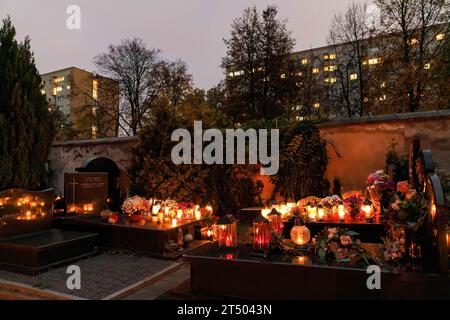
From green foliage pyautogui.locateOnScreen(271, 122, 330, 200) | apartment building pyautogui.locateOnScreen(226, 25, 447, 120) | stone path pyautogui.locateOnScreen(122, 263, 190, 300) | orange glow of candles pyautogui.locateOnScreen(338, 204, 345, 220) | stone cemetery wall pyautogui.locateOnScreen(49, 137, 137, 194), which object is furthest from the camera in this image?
apartment building pyautogui.locateOnScreen(226, 25, 447, 120)

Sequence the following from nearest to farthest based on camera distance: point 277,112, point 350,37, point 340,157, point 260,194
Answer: point 340,157 < point 260,194 < point 277,112 < point 350,37

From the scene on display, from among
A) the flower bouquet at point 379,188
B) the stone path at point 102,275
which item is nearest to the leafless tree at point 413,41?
the flower bouquet at point 379,188

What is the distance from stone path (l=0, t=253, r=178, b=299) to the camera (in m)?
5.04

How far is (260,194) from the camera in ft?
37.3

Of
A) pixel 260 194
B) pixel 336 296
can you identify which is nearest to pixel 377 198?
pixel 336 296

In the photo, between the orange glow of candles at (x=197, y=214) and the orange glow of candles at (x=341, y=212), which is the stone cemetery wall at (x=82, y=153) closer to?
the orange glow of candles at (x=197, y=214)

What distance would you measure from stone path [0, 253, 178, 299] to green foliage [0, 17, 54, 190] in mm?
2919

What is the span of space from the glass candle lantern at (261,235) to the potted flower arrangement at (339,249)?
0.69 meters

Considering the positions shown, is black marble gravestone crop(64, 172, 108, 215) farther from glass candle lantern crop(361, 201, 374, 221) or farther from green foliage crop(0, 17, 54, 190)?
glass candle lantern crop(361, 201, 374, 221)

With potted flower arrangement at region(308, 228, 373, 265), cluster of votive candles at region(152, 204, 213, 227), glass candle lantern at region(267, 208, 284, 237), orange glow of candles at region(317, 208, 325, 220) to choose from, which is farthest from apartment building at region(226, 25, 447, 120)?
potted flower arrangement at region(308, 228, 373, 265)

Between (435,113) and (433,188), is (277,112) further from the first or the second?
(433,188)

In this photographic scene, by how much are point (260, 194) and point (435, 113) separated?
5968 millimetres

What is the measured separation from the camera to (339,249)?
13.1ft

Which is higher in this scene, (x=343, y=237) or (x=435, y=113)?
(x=435, y=113)
